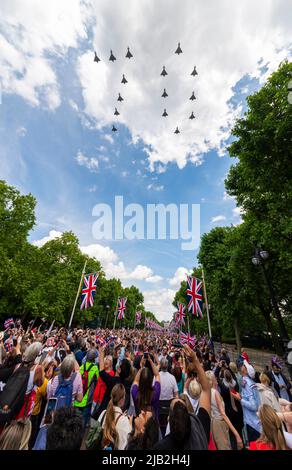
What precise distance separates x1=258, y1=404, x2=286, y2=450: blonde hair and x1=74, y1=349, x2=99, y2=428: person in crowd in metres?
3.77

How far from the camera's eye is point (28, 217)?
74.6ft

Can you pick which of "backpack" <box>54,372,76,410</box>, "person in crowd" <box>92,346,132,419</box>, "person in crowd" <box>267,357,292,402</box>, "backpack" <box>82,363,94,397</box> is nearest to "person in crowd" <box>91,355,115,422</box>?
"person in crowd" <box>92,346,132,419</box>

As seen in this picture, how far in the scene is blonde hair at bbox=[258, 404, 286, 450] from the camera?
2.23m

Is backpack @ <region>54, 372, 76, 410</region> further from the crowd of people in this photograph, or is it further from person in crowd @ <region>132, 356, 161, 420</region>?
person in crowd @ <region>132, 356, 161, 420</region>

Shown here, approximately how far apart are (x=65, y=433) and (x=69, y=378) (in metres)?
2.57

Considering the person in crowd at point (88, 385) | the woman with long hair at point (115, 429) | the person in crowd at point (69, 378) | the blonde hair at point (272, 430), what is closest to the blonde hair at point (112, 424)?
the woman with long hair at point (115, 429)

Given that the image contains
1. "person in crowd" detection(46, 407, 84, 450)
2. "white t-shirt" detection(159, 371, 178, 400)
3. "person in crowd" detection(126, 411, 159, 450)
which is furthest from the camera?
"white t-shirt" detection(159, 371, 178, 400)

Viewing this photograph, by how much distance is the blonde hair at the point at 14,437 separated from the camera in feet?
6.41

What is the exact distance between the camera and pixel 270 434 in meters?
2.27

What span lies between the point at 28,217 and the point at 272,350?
42514 millimetres

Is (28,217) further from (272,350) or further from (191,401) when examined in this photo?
(272,350)

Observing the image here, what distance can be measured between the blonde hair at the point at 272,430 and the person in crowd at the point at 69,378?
3.05m

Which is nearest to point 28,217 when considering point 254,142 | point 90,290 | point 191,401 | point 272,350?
point 90,290

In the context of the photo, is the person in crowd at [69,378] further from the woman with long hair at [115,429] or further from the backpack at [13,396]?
the woman with long hair at [115,429]
